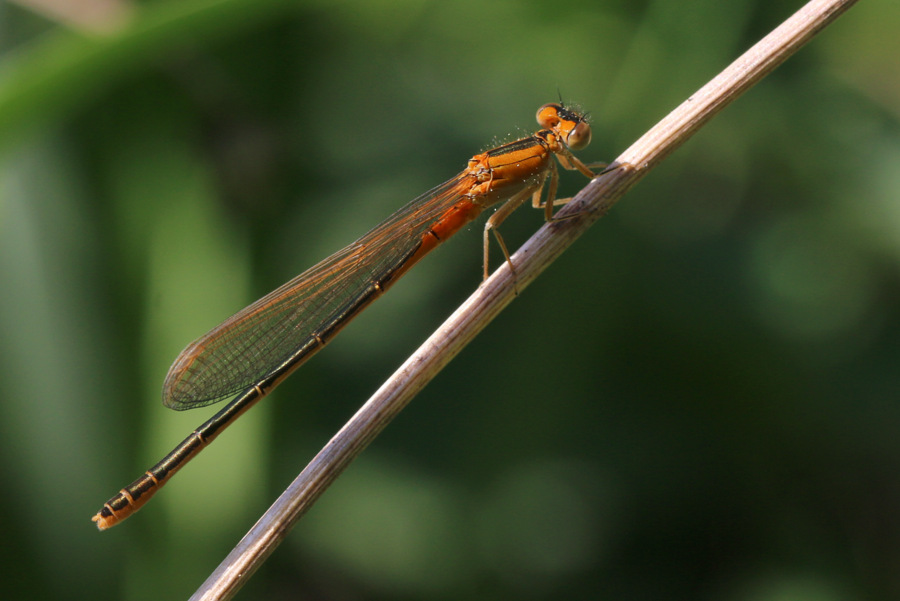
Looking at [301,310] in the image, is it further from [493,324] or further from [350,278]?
[493,324]

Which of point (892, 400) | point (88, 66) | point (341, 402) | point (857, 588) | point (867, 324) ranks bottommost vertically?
point (857, 588)

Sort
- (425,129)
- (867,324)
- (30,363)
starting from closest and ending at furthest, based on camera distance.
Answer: (867,324)
(30,363)
(425,129)

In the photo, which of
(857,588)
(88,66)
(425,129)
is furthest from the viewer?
(425,129)

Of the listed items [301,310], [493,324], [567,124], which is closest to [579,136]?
[567,124]

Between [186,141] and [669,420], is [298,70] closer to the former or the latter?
[186,141]

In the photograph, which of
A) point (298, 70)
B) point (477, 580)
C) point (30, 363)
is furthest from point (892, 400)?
point (30, 363)

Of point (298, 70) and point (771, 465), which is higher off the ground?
point (298, 70)

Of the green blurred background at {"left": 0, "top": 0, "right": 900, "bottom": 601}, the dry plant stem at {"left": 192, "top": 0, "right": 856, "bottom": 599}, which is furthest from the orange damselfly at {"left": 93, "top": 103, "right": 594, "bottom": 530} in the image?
the dry plant stem at {"left": 192, "top": 0, "right": 856, "bottom": 599}
